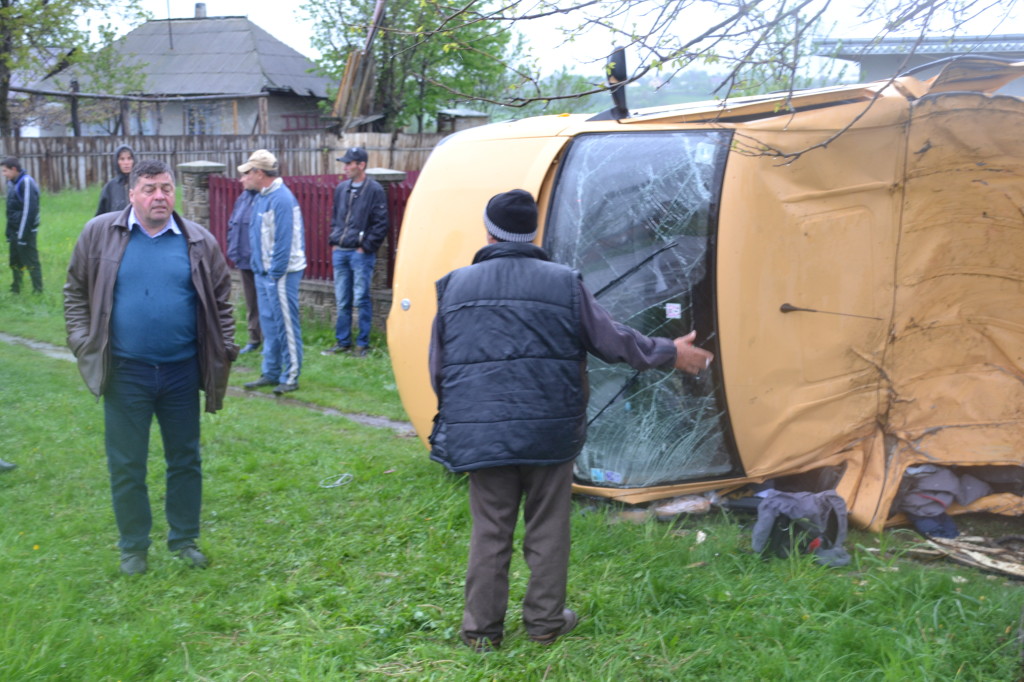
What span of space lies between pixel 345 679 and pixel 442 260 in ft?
8.85

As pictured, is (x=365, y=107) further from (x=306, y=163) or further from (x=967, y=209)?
(x=967, y=209)

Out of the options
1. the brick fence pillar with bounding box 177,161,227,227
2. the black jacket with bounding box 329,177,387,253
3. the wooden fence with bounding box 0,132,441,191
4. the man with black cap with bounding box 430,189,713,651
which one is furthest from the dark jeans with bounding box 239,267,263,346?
the wooden fence with bounding box 0,132,441,191

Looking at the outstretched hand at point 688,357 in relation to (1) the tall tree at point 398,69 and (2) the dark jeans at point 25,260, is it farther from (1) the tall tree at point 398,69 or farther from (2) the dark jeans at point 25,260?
(1) the tall tree at point 398,69

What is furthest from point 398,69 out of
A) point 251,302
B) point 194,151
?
point 251,302

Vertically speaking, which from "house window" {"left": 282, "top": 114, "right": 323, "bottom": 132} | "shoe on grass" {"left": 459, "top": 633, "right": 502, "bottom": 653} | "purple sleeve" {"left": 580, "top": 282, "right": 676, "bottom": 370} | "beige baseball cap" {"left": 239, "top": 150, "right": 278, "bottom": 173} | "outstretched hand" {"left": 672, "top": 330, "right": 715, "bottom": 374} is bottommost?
"shoe on grass" {"left": 459, "top": 633, "right": 502, "bottom": 653}

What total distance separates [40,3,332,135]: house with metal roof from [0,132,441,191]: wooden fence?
21.5ft

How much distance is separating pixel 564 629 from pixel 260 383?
5574 millimetres

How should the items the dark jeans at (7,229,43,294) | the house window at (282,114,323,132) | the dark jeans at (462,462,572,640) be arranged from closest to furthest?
1. the dark jeans at (462,462,572,640)
2. the dark jeans at (7,229,43,294)
3. the house window at (282,114,323,132)

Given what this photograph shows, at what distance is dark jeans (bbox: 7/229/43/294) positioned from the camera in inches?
509

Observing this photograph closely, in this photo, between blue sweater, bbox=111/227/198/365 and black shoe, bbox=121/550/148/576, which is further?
black shoe, bbox=121/550/148/576

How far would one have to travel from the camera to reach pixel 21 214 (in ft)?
41.8

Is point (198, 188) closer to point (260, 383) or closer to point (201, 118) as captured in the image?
point (260, 383)

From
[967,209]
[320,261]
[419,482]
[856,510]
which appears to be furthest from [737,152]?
[320,261]

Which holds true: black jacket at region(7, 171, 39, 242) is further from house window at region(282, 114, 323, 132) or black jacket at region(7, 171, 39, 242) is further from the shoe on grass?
house window at region(282, 114, 323, 132)
